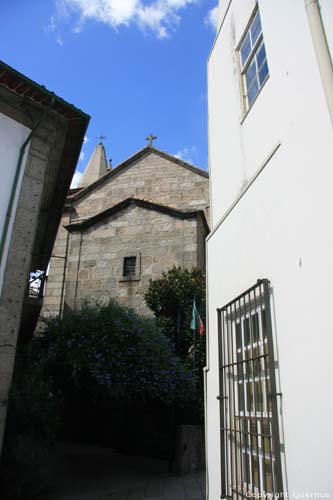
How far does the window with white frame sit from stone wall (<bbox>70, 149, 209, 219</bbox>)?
8.26 meters

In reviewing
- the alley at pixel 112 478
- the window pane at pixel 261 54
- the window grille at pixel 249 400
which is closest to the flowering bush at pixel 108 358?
the alley at pixel 112 478

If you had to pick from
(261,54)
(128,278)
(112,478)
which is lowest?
(112,478)

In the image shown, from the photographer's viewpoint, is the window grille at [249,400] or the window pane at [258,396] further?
the window pane at [258,396]

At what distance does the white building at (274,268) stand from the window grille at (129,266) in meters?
7.04

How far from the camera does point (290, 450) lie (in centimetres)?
290

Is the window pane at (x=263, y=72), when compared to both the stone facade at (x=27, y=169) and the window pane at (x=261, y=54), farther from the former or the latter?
the stone facade at (x=27, y=169)

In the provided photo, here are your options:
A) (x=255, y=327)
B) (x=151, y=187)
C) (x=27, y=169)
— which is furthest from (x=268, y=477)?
(x=151, y=187)

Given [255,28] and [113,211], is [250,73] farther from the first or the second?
[113,211]

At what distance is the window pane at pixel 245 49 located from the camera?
17.1ft

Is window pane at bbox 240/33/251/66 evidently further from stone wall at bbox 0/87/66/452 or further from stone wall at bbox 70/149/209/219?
stone wall at bbox 70/149/209/219

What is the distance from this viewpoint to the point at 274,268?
138 inches

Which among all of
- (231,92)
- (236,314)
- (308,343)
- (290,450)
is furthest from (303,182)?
(231,92)

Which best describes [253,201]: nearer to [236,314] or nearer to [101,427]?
[236,314]

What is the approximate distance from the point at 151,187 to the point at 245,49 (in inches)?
366
